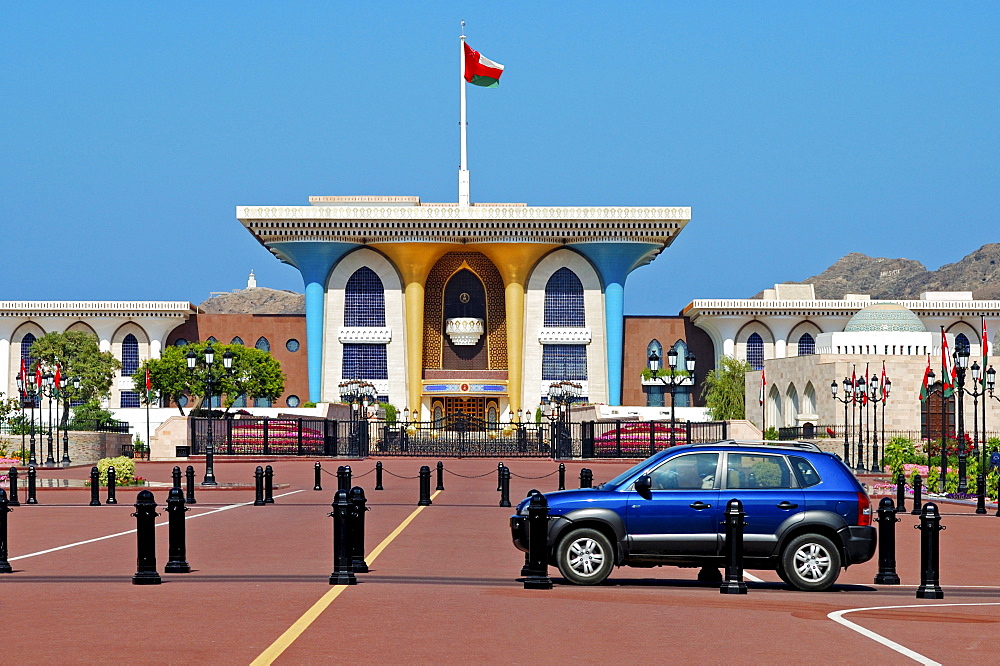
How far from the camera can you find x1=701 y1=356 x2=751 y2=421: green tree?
85.3 m

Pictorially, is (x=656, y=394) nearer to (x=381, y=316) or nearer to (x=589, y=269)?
(x=589, y=269)

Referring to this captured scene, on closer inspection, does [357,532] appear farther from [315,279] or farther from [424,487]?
[315,279]

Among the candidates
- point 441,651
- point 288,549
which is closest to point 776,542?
point 441,651

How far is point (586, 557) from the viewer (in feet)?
45.6

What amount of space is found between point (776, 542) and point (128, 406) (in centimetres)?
8728

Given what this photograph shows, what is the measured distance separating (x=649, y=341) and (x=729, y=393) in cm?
1186

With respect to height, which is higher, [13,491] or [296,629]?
[296,629]

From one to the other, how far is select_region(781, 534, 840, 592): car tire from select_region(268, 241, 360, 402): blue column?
7896cm

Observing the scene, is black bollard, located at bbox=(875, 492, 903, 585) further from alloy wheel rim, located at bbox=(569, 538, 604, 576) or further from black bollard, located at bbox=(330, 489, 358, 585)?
black bollard, located at bbox=(330, 489, 358, 585)

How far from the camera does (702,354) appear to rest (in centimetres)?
9750

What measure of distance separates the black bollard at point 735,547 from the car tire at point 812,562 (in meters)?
0.65

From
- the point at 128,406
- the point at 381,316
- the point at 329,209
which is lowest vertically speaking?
the point at 128,406

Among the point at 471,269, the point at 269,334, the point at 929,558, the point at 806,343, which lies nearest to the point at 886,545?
the point at 929,558

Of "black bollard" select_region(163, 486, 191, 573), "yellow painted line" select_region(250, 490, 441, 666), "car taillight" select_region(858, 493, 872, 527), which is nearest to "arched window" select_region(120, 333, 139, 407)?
"black bollard" select_region(163, 486, 191, 573)
